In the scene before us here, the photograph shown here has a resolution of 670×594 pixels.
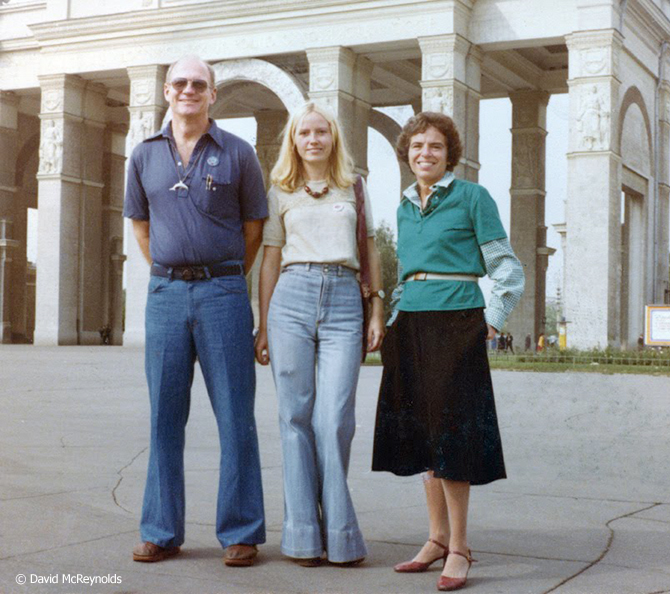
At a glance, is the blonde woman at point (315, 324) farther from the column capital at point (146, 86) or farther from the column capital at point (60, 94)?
the column capital at point (60, 94)

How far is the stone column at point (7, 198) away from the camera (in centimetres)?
4481

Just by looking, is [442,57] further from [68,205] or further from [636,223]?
[68,205]

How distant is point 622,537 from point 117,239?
146ft

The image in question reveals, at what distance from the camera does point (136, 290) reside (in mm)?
39562

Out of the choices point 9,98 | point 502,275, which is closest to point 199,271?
point 502,275

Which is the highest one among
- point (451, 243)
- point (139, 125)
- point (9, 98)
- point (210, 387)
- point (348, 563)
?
point (9, 98)

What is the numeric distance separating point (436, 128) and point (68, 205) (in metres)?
37.3

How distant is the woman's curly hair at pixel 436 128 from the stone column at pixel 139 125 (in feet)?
109

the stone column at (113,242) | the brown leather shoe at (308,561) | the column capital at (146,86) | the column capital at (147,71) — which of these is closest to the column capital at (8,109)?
the stone column at (113,242)

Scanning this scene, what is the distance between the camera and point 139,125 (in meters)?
39.0

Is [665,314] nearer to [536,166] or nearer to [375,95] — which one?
[536,166]

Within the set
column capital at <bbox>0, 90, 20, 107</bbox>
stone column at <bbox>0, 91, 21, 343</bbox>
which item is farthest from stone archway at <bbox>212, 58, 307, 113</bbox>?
stone column at <bbox>0, 91, 21, 343</bbox>

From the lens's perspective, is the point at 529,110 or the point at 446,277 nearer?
the point at 446,277

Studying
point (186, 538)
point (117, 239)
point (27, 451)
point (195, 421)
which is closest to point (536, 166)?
point (117, 239)
